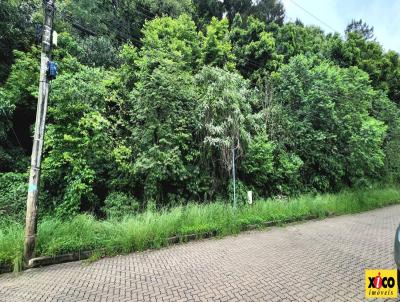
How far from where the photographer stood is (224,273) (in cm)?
523

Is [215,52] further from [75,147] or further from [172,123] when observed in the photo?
[75,147]

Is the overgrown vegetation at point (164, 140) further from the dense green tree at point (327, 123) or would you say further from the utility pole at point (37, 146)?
the utility pole at point (37, 146)

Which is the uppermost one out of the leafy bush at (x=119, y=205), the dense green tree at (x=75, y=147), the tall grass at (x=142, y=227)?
the dense green tree at (x=75, y=147)

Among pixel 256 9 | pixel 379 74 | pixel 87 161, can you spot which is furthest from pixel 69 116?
pixel 379 74

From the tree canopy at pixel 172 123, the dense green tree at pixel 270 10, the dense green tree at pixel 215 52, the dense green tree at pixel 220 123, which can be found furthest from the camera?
the dense green tree at pixel 270 10

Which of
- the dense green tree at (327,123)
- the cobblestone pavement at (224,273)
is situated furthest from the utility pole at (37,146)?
the dense green tree at (327,123)

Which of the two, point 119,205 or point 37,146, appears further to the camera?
point 119,205

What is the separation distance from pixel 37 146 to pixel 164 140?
4.11 m

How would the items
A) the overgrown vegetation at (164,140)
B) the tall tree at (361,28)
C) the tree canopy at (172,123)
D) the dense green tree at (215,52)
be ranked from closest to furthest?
1. the overgrown vegetation at (164,140)
2. the tree canopy at (172,123)
3. the dense green tree at (215,52)
4. the tall tree at (361,28)

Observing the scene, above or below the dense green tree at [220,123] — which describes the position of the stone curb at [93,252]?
below

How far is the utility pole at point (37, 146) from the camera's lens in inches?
231

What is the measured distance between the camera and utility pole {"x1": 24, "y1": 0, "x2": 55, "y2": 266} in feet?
19.2

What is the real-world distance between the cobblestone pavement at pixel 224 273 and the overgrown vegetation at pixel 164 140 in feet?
2.91

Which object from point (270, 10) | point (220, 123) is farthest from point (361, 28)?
point (220, 123)
